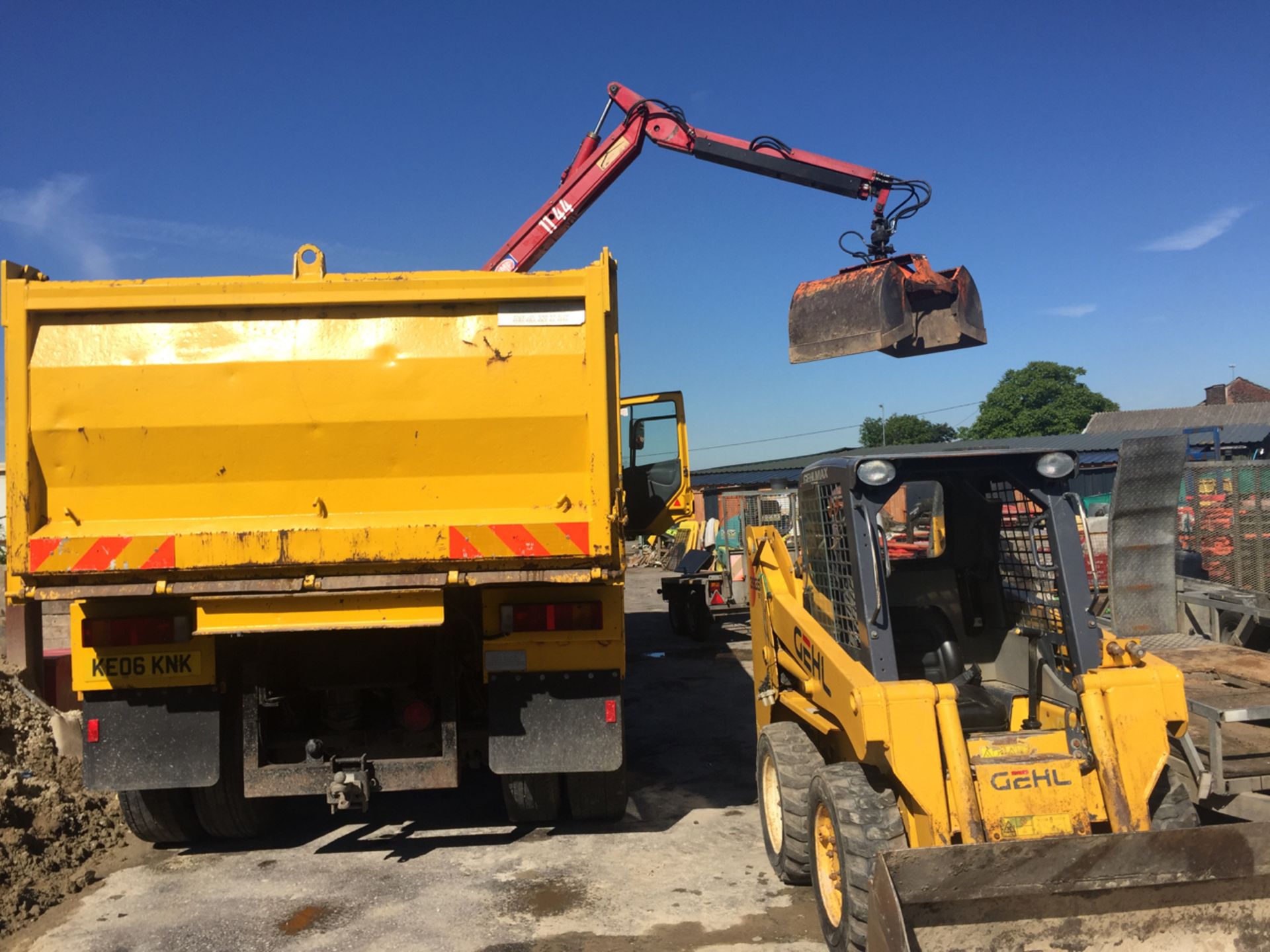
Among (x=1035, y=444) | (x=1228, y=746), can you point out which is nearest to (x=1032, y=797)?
(x=1228, y=746)

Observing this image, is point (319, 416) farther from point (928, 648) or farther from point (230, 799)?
point (928, 648)

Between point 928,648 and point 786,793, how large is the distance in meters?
1.11

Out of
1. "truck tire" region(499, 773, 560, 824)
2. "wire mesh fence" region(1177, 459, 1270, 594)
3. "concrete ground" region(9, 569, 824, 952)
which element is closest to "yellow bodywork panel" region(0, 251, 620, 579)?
"truck tire" region(499, 773, 560, 824)

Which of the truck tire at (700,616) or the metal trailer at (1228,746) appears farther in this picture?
the truck tire at (700,616)

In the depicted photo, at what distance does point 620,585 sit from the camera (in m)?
4.73

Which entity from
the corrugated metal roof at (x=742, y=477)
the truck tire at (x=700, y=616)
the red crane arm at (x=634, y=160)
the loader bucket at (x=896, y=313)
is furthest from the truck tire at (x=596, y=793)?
the corrugated metal roof at (x=742, y=477)

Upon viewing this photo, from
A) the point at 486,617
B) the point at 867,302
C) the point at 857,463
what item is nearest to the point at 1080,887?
the point at 857,463

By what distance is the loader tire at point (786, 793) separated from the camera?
168 inches

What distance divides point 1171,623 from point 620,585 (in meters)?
6.26

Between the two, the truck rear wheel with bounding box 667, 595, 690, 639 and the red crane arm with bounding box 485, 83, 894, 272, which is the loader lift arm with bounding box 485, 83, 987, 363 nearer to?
the red crane arm with bounding box 485, 83, 894, 272

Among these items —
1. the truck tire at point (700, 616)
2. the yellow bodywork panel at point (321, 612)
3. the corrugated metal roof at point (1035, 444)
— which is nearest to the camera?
the yellow bodywork panel at point (321, 612)

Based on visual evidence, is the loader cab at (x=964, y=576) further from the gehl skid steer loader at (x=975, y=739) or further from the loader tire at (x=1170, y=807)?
the loader tire at (x=1170, y=807)

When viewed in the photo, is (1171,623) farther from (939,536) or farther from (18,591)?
(18,591)

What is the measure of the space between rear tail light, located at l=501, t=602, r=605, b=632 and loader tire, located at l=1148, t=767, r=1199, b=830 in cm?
259
